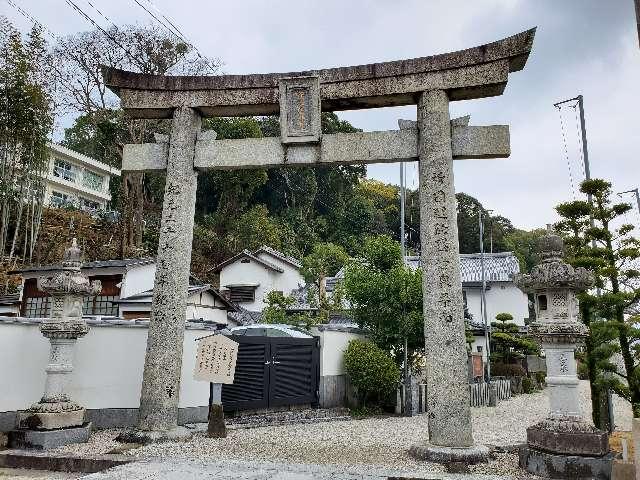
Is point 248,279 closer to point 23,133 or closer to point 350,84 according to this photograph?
point 23,133

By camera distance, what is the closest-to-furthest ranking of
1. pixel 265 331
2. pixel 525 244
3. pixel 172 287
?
pixel 172 287, pixel 265 331, pixel 525 244

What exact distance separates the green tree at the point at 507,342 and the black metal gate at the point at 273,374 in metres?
15.8

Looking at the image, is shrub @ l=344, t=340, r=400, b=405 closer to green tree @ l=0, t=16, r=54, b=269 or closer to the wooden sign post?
the wooden sign post

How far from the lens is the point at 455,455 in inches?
277

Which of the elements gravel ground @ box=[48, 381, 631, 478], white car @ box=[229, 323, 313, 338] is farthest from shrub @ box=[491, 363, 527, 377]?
white car @ box=[229, 323, 313, 338]

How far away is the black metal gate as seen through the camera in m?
12.4

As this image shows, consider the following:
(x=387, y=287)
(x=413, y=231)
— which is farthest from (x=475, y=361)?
(x=413, y=231)

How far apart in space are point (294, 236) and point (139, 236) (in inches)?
635

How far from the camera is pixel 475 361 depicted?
25.3 metres

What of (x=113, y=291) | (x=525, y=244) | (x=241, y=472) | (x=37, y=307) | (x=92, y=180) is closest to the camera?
(x=241, y=472)

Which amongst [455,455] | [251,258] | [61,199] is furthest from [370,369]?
[61,199]

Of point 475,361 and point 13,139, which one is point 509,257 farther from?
point 13,139

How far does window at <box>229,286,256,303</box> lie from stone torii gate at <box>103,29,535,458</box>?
75.1ft

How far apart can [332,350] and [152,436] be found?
26.2 ft
